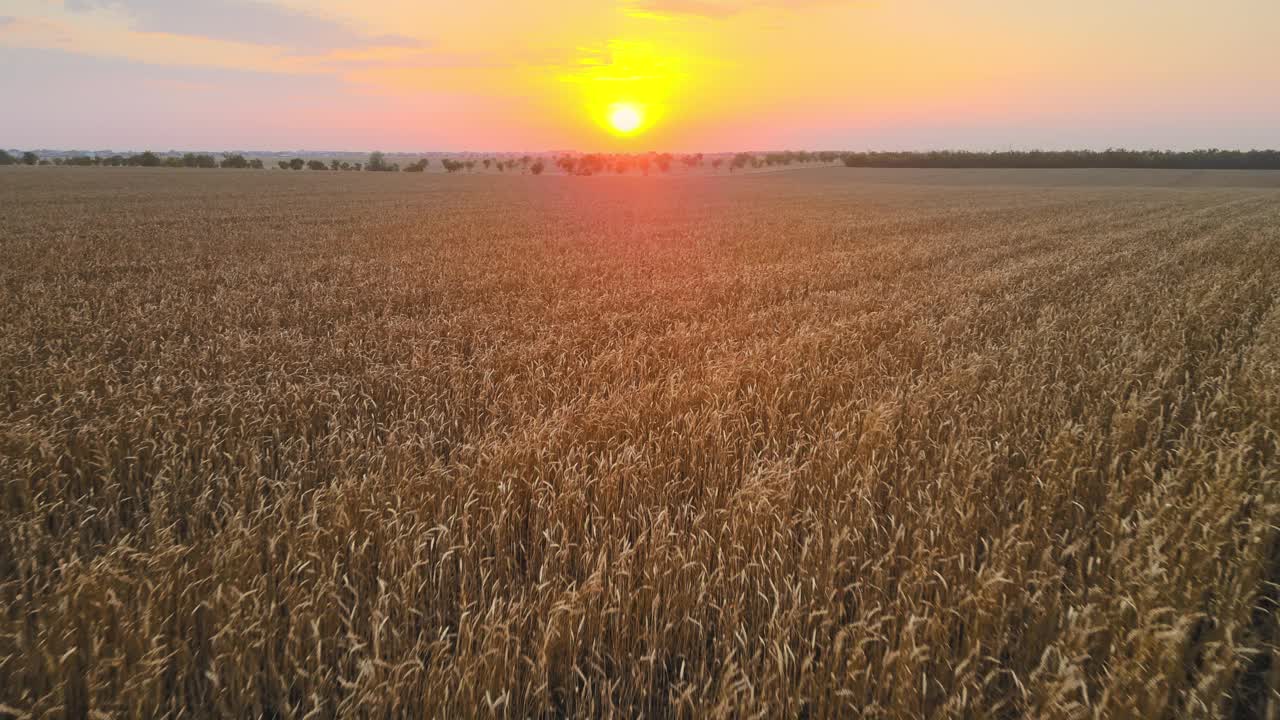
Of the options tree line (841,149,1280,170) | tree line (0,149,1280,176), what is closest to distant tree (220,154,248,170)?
tree line (0,149,1280,176)

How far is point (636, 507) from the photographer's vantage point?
445 cm

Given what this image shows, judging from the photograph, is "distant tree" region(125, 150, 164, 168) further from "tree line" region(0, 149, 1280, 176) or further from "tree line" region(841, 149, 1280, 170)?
"tree line" region(841, 149, 1280, 170)

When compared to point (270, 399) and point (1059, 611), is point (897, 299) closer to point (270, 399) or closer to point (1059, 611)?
point (1059, 611)

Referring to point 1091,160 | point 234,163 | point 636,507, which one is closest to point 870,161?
point 1091,160

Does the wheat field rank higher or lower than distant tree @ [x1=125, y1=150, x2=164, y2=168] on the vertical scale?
lower

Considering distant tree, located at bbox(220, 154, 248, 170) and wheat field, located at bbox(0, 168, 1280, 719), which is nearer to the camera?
wheat field, located at bbox(0, 168, 1280, 719)

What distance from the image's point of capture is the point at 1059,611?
339cm

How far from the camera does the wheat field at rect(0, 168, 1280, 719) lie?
2941mm

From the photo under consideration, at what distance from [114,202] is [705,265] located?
105 feet

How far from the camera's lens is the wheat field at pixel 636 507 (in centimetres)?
294

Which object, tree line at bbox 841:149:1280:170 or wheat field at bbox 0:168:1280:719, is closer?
wheat field at bbox 0:168:1280:719

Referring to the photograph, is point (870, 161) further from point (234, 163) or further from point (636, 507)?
point (636, 507)

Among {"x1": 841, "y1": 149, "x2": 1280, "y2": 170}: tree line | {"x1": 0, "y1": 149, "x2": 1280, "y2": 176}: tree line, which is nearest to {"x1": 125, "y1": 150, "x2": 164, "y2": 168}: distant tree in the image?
{"x1": 0, "y1": 149, "x2": 1280, "y2": 176}: tree line

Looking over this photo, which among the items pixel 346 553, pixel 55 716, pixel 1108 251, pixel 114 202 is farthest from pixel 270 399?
pixel 114 202
